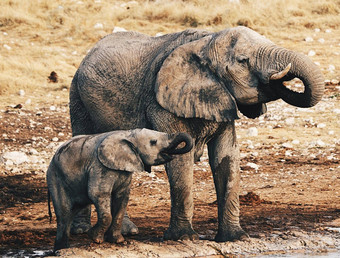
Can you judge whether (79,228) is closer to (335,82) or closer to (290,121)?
(290,121)

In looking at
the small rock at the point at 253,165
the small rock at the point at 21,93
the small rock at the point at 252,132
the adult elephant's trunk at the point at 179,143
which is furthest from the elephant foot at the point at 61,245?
the small rock at the point at 21,93

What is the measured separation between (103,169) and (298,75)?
5.51ft

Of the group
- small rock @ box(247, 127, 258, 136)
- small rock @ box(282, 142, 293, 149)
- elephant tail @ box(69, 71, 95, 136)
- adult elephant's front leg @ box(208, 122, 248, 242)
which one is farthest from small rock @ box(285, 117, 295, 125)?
adult elephant's front leg @ box(208, 122, 248, 242)

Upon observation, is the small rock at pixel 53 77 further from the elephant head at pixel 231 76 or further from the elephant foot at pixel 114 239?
the elephant foot at pixel 114 239

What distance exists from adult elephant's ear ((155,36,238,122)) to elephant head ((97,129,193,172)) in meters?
0.43

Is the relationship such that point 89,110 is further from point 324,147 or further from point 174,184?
point 324,147

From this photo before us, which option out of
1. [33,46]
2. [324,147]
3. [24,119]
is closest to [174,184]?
[324,147]

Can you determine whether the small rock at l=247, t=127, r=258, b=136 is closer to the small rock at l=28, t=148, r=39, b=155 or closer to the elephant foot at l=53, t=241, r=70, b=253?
the small rock at l=28, t=148, r=39, b=155

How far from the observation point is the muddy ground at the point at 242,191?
723 cm

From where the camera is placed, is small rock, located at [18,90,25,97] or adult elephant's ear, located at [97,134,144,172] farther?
small rock, located at [18,90,25,97]

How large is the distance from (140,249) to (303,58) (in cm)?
209

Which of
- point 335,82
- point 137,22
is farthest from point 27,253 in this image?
point 137,22

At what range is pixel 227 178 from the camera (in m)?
7.17

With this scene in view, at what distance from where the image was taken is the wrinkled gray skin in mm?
6496
